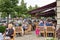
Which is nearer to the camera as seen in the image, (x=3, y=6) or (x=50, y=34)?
(x=50, y=34)

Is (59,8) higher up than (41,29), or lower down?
higher up

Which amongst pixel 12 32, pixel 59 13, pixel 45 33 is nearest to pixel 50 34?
pixel 45 33

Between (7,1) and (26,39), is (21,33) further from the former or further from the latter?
(7,1)

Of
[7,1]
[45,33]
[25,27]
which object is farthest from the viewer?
[7,1]

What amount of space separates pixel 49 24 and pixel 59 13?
9.63 metres

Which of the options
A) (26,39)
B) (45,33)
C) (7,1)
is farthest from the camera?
(7,1)

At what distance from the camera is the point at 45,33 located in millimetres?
18812

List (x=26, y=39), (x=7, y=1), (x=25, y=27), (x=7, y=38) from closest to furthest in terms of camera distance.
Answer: (x=7, y=38), (x=26, y=39), (x=25, y=27), (x=7, y=1)

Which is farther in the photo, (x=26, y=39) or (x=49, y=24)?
(x=49, y=24)

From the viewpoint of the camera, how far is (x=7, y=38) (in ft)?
42.2

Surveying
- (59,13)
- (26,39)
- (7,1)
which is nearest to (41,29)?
(26,39)

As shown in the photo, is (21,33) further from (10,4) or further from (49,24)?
(10,4)

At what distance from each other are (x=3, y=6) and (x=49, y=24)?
14346mm

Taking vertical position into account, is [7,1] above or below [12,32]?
above
